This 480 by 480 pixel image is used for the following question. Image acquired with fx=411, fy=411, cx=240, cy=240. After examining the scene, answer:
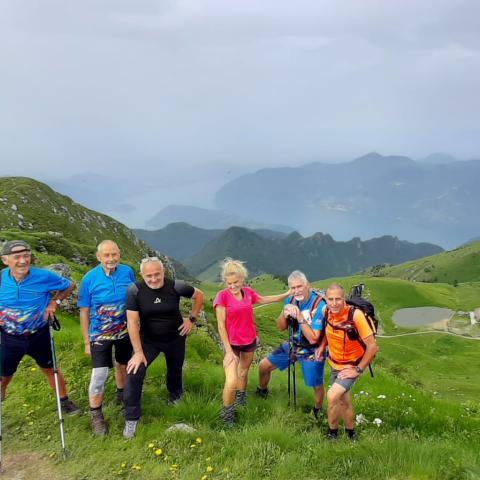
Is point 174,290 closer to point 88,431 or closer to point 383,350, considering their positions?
point 88,431

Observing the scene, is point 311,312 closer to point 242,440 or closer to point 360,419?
point 242,440

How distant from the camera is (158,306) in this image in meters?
8.47

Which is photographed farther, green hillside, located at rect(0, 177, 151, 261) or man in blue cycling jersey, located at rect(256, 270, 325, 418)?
green hillside, located at rect(0, 177, 151, 261)

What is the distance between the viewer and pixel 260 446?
7660 millimetres

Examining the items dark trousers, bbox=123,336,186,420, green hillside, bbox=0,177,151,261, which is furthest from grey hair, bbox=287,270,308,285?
green hillside, bbox=0,177,151,261

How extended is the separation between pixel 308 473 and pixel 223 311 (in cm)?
340

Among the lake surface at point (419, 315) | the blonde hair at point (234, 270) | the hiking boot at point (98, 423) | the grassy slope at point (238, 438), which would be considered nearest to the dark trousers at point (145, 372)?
the grassy slope at point (238, 438)

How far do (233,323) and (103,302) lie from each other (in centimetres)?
281

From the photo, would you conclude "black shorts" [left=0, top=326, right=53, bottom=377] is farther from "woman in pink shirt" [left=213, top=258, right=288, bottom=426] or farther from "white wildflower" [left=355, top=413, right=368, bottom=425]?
"white wildflower" [left=355, top=413, right=368, bottom=425]

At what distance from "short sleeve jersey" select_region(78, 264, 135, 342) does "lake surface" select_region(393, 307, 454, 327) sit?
4841 inches

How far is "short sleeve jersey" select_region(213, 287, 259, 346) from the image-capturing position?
8906 millimetres

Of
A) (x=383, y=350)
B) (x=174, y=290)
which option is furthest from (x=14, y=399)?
(x=383, y=350)

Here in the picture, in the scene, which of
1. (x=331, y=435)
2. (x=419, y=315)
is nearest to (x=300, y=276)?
(x=331, y=435)

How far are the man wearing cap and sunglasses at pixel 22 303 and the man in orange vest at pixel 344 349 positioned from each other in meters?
5.78
